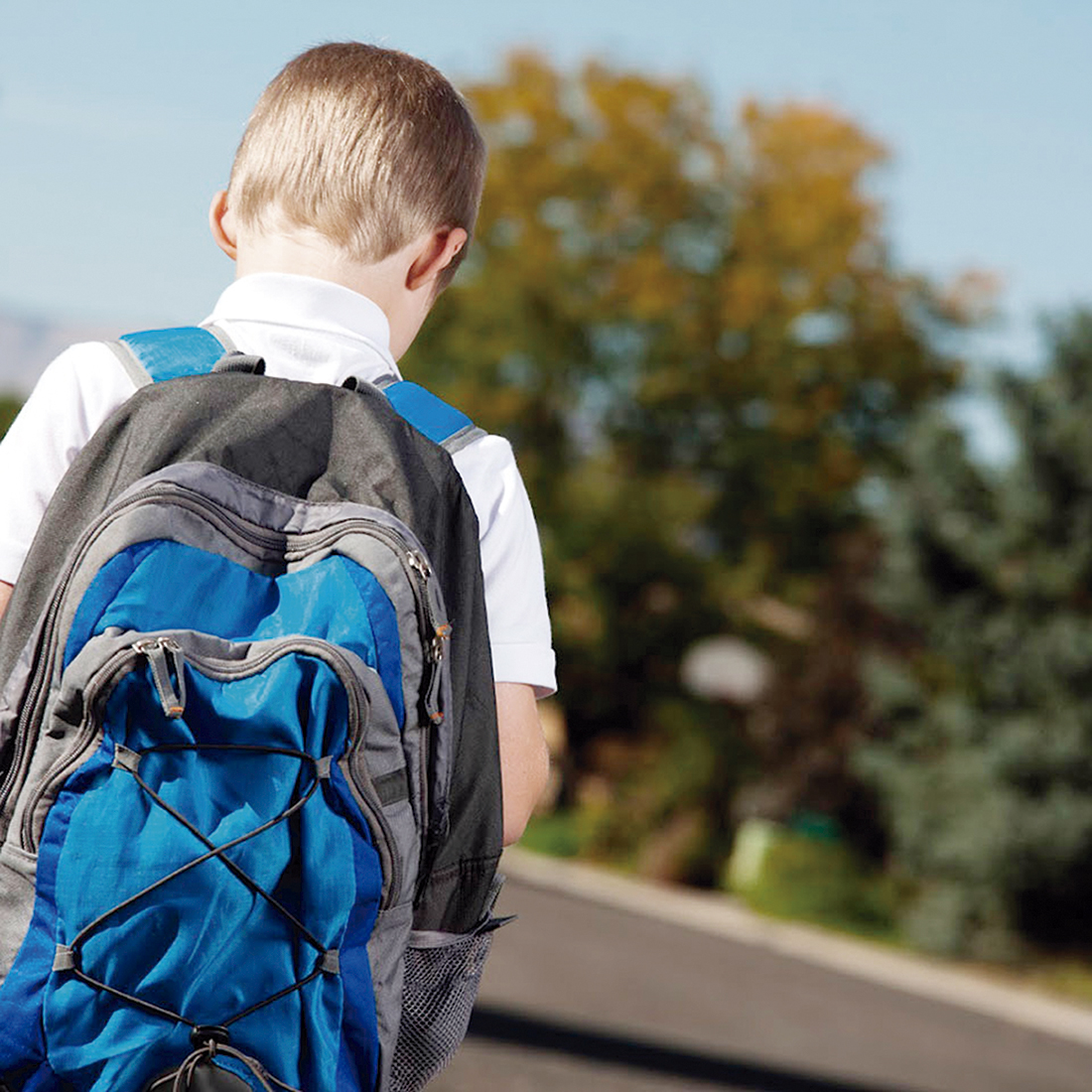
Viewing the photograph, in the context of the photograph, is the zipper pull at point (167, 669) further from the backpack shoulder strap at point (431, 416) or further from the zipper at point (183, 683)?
the backpack shoulder strap at point (431, 416)

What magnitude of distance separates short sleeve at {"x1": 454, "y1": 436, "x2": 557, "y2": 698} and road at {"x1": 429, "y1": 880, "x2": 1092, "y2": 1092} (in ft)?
22.6

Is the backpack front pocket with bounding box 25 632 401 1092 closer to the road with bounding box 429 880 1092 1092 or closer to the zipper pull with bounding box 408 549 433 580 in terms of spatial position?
the zipper pull with bounding box 408 549 433 580

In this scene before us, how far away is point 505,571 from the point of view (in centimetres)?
179

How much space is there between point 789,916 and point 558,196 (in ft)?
41.3

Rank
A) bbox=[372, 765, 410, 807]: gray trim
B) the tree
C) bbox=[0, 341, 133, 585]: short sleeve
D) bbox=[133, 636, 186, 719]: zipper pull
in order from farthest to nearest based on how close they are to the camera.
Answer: the tree < bbox=[0, 341, 133, 585]: short sleeve < bbox=[372, 765, 410, 807]: gray trim < bbox=[133, 636, 186, 719]: zipper pull

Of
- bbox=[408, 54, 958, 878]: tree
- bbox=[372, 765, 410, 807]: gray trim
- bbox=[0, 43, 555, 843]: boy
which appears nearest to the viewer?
bbox=[372, 765, 410, 807]: gray trim

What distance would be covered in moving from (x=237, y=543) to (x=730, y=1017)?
35.1 ft

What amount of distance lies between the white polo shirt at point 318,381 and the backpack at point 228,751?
0.20 ft

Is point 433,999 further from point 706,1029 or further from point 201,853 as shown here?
point 706,1029

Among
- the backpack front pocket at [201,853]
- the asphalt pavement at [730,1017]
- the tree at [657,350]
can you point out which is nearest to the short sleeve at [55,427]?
the backpack front pocket at [201,853]

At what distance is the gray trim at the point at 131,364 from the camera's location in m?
1.63

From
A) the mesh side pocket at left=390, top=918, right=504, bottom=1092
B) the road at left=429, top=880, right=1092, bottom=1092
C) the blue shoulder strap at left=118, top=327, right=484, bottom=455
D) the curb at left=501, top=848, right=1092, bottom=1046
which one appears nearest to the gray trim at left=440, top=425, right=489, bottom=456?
the blue shoulder strap at left=118, top=327, right=484, bottom=455

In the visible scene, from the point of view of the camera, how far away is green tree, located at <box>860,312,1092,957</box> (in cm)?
1655

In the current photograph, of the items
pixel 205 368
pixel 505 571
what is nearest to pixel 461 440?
pixel 505 571
